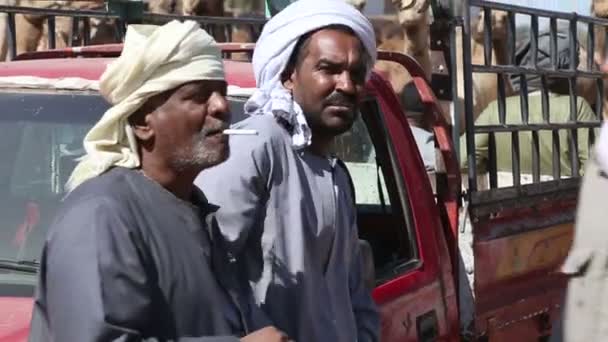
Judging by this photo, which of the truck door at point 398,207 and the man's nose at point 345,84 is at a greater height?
the man's nose at point 345,84

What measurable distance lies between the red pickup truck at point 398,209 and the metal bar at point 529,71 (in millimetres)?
43

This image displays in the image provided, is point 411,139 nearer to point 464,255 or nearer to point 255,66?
point 464,255

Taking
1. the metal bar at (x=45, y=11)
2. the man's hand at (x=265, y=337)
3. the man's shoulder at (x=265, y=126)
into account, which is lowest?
the man's hand at (x=265, y=337)

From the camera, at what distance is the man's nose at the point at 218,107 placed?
281 cm

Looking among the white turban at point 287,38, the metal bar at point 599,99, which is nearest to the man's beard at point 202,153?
the white turban at point 287,38

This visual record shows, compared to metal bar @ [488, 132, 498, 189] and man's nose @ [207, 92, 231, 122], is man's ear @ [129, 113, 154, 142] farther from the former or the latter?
metal bar @ [488, 132, 498, 189]

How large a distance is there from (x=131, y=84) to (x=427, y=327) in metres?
1.87

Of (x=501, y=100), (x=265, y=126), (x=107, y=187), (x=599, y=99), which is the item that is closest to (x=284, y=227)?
(x=265, y=126)

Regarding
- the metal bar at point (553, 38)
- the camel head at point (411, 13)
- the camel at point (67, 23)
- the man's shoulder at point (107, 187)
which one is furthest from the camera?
the camel head at point (411, 13)

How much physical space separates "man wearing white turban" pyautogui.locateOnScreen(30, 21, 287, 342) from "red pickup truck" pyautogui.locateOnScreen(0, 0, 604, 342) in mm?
578

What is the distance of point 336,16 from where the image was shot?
3459 mm

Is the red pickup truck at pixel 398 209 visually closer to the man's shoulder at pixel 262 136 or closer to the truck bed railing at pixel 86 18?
the truck bed railing at pixel 86 18

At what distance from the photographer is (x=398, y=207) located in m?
4.60

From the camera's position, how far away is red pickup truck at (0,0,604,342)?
3869 millimetres
